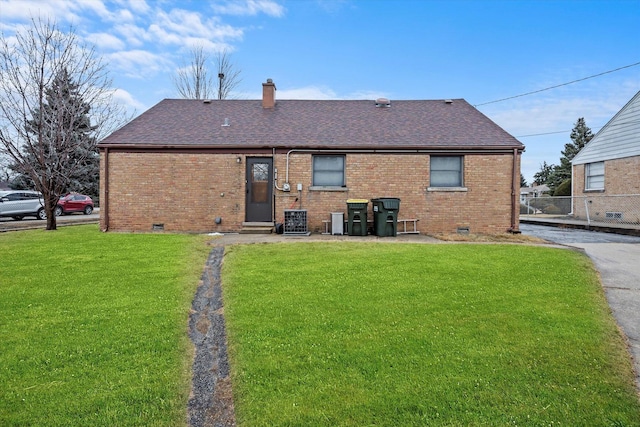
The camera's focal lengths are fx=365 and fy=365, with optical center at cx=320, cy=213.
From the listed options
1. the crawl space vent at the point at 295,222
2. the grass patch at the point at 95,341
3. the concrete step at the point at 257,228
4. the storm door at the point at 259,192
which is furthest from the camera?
the storm door at the point at 259,192

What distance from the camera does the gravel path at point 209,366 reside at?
2.80 m

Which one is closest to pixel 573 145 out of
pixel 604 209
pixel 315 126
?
pixel 604 209

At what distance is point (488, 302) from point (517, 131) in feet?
126

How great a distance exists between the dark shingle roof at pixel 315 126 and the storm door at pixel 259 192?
2.80ft

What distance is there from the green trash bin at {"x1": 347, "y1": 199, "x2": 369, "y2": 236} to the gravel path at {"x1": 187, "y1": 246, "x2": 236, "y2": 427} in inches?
261

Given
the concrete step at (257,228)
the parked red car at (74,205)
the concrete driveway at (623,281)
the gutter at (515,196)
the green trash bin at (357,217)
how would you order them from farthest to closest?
the parked red car at (74,205), the gutter at (515,196), the concrete step at (257,228), the green trash bin at (357,217), the concrete driveway at (623,281)

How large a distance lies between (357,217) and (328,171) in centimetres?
220

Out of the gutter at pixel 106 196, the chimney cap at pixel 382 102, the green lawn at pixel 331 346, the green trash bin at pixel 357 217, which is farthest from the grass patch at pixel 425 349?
the chimney cap at pixel 382 102

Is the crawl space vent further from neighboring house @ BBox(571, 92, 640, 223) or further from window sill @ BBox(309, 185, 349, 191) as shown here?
neighboring house @ BBox(571, 92, 640, 223)

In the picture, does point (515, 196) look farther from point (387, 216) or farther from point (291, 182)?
point (291, 182)

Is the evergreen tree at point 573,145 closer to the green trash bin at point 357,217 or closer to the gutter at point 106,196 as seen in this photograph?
the green trash bin at point 357,217

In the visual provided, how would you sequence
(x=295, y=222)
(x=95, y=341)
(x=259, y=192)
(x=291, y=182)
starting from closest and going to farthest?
(x=95, y=341)
(x=295, y=222)
(x=291, y=182)
(x=259, y=192)

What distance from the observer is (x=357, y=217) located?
1198 cm

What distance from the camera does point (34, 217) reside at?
68.1ft
